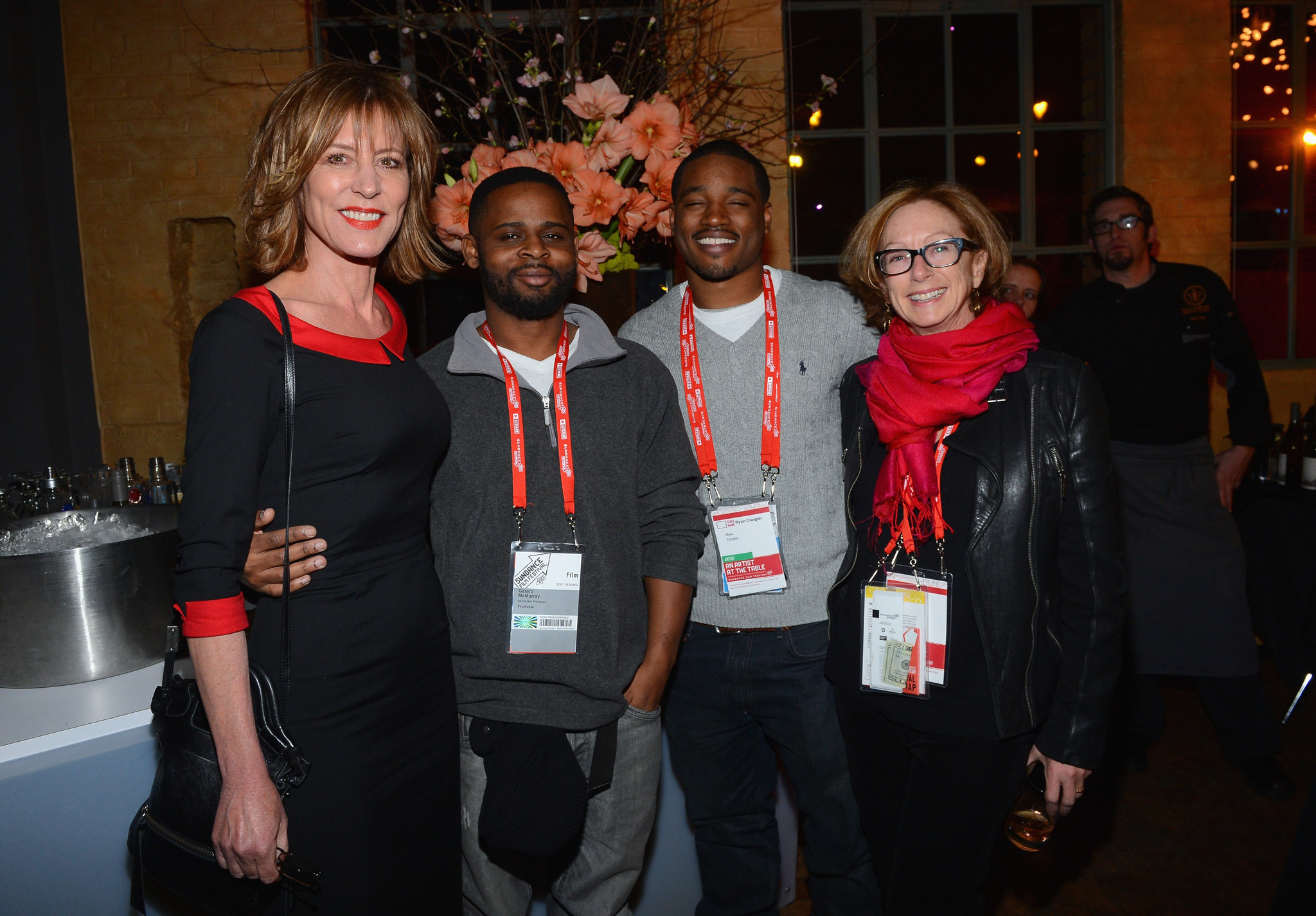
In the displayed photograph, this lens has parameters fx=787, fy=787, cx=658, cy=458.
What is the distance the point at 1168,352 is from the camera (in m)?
3.36

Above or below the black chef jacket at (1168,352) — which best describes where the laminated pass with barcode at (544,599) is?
below

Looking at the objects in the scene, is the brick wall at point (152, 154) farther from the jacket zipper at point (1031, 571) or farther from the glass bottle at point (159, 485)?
the jacket zipper at point (1031, 571)

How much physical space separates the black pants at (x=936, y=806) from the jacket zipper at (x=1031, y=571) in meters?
0.10

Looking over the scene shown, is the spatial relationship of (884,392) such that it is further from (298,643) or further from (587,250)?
(298,643)

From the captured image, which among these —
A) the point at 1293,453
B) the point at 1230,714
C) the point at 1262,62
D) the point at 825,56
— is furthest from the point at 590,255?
the point at 1262,62

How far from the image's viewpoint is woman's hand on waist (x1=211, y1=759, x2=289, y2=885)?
3.84ft

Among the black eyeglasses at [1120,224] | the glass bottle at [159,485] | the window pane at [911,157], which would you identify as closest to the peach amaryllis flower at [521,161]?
the glass bottle at [159,485]

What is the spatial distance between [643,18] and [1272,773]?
4.37 meters

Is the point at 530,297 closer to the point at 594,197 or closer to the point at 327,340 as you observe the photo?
the point at 327,340

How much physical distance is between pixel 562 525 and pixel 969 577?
82 cm

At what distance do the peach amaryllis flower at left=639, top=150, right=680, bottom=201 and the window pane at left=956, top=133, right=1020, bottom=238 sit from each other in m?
3.37

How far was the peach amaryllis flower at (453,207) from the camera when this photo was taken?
7.00ft

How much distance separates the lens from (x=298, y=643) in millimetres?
1294

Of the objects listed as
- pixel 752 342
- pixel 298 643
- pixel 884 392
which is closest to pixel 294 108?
pixel 298 643
